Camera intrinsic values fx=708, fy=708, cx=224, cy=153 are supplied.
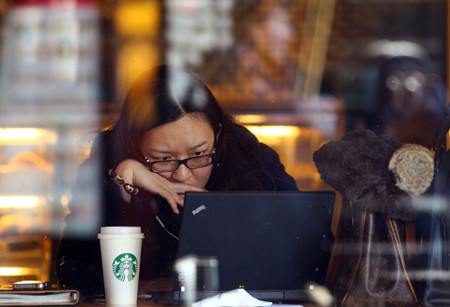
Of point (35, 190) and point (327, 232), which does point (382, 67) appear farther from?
point (327, 232)

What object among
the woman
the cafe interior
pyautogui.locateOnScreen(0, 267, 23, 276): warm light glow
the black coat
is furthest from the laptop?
pyautogui.locateOnScreen(0, 267, 23, 276): warm light glow

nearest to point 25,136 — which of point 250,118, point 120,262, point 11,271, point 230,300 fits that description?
point 11,271

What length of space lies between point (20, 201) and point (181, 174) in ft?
4.71

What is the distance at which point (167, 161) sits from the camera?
2.66 meters

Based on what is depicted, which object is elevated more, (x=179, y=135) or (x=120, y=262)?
(x=179, y=135)

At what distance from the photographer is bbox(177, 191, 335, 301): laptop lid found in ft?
5.27

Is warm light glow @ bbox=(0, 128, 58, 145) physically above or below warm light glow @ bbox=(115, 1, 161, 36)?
below

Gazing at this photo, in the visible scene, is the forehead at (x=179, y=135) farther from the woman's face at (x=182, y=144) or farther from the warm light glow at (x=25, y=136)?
the warm light glow at (x=25, y=136)

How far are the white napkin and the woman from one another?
90cm

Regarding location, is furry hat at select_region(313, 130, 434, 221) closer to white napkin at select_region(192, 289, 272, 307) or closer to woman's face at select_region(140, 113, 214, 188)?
white napkin at select_region(192, 289, 272, 307)

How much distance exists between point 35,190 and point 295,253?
2411mm

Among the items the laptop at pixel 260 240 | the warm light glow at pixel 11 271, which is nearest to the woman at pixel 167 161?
the warm light glow at pixel 11 271

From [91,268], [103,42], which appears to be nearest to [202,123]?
[91,268]

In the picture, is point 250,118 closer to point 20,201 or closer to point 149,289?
point 20,201
